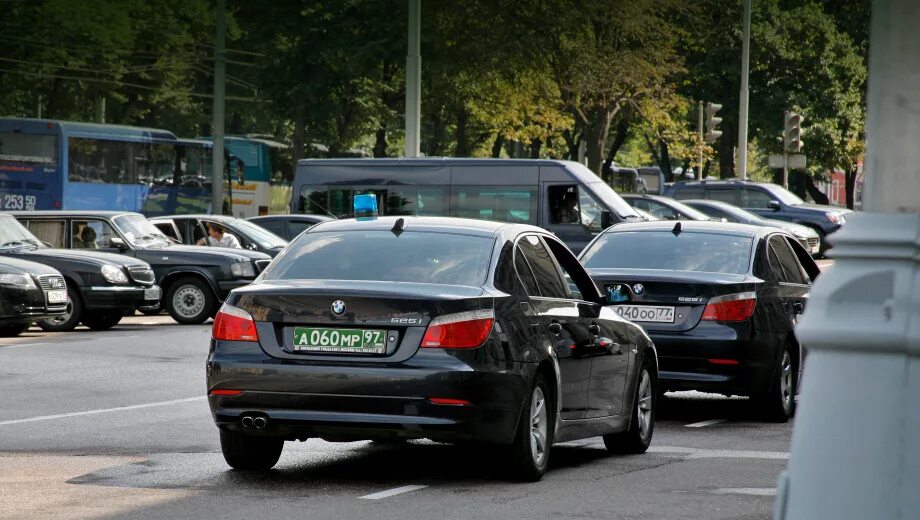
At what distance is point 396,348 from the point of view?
335 inches

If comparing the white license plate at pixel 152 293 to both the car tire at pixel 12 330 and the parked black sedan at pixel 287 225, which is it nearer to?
the car tire at pixel 12 330

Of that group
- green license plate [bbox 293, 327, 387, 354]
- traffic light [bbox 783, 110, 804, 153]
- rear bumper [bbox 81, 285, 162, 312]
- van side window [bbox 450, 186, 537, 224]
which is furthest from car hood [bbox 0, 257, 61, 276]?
traffic light [bbox 783, 110, 804, 153]

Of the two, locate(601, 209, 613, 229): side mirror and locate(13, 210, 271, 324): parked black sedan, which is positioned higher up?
locate(601, 209, 613, 229): side mirror

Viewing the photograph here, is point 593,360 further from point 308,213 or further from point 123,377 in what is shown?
point 308,213

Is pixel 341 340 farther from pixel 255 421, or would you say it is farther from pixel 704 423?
pixel 704 423

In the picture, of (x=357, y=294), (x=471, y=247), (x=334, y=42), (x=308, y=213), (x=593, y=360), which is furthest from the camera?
(x=334, y=42)

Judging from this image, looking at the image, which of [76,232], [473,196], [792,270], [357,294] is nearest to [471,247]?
[357,294]

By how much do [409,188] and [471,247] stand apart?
2128cm

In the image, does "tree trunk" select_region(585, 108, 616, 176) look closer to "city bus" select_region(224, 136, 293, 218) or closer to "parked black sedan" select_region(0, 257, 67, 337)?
"city bus" select_region(224, 136, 293, 218)

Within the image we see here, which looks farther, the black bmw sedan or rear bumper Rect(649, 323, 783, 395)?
rear bumper Rect(649, 323, 783, 395)

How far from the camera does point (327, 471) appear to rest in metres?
9.43

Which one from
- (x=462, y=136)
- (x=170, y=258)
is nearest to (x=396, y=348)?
(x=170, y=258)

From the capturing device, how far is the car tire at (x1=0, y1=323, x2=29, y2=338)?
71.4 ft

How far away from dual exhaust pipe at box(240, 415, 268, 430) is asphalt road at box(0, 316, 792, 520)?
1.00 ft
